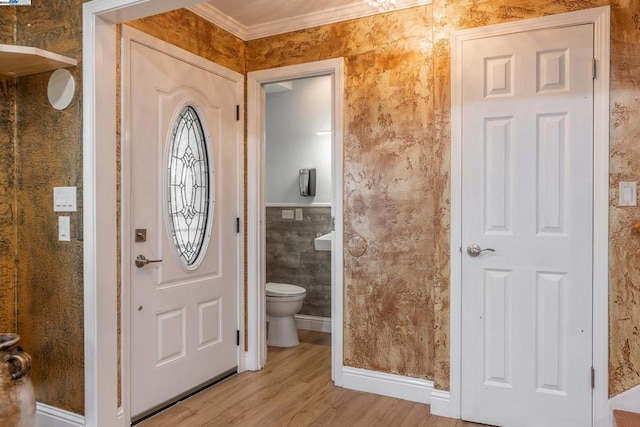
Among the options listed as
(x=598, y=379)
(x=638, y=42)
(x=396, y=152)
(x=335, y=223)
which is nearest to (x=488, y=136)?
(x=396, y=152)

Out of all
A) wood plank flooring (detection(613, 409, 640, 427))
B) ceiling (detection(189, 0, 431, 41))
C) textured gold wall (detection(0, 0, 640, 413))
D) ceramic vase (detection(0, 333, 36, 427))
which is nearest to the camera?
ceramic vase (detection(0, 333, 36, 427))

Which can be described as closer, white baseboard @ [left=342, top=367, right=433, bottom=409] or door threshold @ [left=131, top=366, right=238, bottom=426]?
door threshold @ [left=131, top=366, right=238, bottom=426]

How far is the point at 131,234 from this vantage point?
2412mm

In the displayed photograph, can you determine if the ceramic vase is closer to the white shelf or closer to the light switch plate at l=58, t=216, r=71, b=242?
the light switch plate at l=58, t=216, r=71, b=242

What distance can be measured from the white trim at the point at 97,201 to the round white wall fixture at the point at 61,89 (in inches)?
4.0

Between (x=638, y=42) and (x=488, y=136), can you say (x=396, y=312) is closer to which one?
(x=488, y=136)

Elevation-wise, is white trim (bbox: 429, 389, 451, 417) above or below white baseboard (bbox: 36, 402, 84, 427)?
below

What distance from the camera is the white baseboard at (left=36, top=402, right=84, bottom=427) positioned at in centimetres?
220

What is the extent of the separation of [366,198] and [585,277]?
1.30 meters

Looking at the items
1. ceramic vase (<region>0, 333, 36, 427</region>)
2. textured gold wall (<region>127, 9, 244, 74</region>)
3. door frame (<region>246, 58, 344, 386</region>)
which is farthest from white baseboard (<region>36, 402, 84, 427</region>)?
textured gold wall (<region>127, 9, 244, 74</region>)

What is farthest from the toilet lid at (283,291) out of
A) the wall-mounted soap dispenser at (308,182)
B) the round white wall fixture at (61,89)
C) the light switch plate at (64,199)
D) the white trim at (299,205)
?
the round white wall fixture at (61,89)

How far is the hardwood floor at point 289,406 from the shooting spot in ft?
8.15

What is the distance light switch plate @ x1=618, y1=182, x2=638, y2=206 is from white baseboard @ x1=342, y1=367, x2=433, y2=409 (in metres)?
1.46

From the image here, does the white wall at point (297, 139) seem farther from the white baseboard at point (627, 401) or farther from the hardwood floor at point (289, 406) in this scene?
the white baseboard at point (627, 401)
